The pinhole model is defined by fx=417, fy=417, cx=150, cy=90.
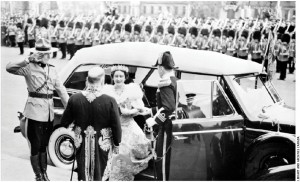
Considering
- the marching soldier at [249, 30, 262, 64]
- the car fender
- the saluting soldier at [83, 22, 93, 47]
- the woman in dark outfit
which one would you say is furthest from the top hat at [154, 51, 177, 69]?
the saluting soldier at [83, 22, 93, 47]

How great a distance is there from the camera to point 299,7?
5.12 meters

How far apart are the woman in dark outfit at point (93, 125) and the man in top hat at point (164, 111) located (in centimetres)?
51

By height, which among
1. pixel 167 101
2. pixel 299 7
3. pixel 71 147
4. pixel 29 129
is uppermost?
pixel 299 7

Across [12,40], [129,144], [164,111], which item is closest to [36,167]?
[129,144]

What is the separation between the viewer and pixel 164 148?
481cm

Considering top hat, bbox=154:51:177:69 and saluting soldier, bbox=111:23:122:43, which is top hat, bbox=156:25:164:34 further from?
top hat, bbox=154:51:177:69

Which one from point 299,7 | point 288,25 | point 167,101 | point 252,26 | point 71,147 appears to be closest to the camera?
point 167,101

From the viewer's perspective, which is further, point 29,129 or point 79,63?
point 79,63

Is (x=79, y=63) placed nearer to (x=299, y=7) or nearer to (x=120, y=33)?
(x=299, y=7)

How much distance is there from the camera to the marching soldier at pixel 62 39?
21344mm

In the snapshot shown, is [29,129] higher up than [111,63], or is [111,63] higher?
[111,63]

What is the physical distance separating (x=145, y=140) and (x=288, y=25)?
15.7m

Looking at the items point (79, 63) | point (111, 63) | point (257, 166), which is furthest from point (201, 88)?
point (79, 63)

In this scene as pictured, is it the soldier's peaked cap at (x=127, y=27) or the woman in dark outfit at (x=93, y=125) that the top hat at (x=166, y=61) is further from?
the soldier's peaked cap at (x=127, y=27)
